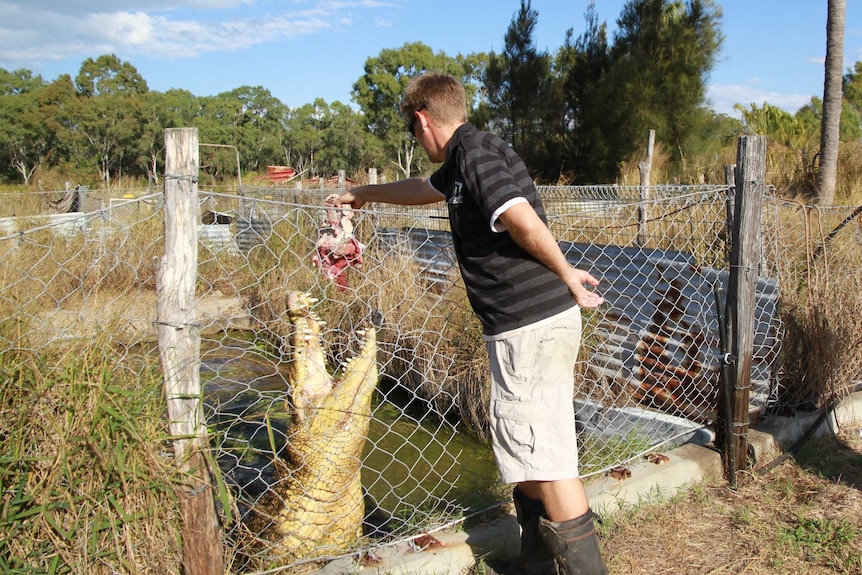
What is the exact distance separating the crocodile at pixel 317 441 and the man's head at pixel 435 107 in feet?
2.91

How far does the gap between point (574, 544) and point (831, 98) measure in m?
10.6

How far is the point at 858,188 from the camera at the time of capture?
1092 cm

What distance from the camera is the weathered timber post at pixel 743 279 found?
318 cm

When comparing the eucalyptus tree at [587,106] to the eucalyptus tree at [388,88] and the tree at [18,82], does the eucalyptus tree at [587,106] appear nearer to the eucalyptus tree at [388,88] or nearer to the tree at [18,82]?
the eucalyptus tree at [388,88]

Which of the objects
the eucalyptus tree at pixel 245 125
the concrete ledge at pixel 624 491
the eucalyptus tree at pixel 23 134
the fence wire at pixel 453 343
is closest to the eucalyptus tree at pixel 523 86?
the fence wire at pixel 453 343

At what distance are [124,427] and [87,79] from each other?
5091 centimetres

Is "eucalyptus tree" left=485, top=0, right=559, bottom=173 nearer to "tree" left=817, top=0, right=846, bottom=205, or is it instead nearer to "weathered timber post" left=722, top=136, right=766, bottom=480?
"tree" left=817, top=0, right=846, bottom=205

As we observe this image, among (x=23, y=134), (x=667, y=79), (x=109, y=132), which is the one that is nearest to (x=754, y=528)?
(x=667, y=79)

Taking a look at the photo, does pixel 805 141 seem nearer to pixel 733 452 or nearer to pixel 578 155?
pixel 578 155

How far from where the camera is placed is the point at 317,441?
2.74 m

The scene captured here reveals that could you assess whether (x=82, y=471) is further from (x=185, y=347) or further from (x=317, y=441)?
(x=317, y=441)

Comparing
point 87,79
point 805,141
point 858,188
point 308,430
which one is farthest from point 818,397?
point 87,79

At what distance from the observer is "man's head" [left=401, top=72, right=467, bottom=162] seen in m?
2.16

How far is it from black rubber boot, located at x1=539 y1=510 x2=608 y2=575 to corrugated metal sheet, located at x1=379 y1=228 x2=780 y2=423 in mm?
1764
